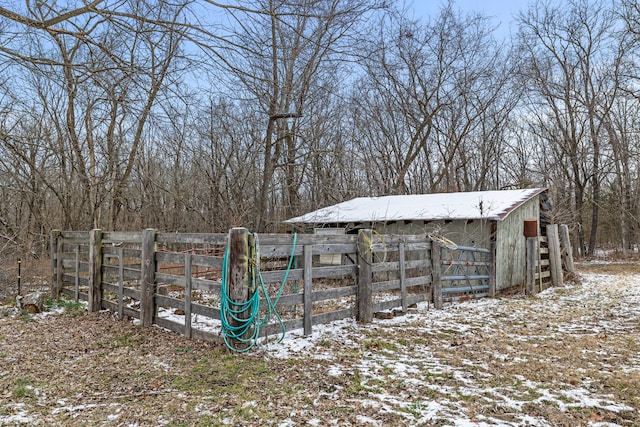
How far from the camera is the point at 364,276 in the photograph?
6.90m

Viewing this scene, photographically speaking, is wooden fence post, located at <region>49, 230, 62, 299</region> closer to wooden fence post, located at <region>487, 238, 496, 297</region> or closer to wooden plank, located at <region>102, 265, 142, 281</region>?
wooden plank, located at <region>102, 265, 142, 281</region>

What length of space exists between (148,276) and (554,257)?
426 inches

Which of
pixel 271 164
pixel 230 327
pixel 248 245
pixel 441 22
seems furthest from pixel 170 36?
pixel 441 22

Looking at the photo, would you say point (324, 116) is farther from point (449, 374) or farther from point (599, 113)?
point (599, 113)

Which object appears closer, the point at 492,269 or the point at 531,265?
the point at 492,269

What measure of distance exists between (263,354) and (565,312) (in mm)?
6405

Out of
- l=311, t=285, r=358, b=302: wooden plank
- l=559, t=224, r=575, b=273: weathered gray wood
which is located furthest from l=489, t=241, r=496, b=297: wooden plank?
l=311, t=285, r=358, b=302: wooden plank

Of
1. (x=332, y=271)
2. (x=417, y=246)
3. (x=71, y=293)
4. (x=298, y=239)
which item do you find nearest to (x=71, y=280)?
(x=71, y=293)

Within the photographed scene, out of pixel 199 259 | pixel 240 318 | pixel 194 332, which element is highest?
pixel 199 259

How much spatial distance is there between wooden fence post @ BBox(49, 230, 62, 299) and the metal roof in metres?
6.66

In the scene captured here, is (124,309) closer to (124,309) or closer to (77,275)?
(124,309)

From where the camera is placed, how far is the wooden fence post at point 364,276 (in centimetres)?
691

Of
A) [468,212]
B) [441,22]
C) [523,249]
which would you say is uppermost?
[441,22]

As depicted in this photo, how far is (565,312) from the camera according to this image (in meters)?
8.28
